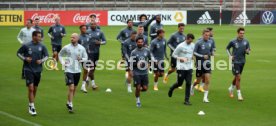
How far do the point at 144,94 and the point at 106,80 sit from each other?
402 centimetres

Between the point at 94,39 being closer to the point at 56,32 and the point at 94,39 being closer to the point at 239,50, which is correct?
the point at 239,50

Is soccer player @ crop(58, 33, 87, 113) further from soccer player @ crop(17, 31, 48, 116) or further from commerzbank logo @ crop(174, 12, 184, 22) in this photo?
commerzbank logo @ crop(174, 12, 184, 22)

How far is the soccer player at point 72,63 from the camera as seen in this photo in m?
19.6

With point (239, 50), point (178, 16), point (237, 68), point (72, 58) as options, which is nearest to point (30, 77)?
point (72, 58)

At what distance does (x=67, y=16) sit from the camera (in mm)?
58000

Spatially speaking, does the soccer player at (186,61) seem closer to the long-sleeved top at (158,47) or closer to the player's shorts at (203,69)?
the player's shorts at (203,69)

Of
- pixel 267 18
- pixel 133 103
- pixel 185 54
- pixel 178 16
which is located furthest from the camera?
pixel 267 18

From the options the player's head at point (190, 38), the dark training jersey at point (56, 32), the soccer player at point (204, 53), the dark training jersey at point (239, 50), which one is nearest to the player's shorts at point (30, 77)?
the player's head at point (190, 38)

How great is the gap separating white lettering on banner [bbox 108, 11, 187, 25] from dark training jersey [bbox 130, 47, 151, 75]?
126 feet

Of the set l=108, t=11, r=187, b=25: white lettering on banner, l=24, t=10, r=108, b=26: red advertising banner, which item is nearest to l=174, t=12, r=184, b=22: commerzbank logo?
l=108, t=11, r=187, b=25: white lettering on banner

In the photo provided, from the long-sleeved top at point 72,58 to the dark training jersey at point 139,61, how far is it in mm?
1640

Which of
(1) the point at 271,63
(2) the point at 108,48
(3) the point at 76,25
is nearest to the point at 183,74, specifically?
(1) the point at 271,63

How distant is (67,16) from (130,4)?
7670mm

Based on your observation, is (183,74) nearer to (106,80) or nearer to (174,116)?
(174,116)
